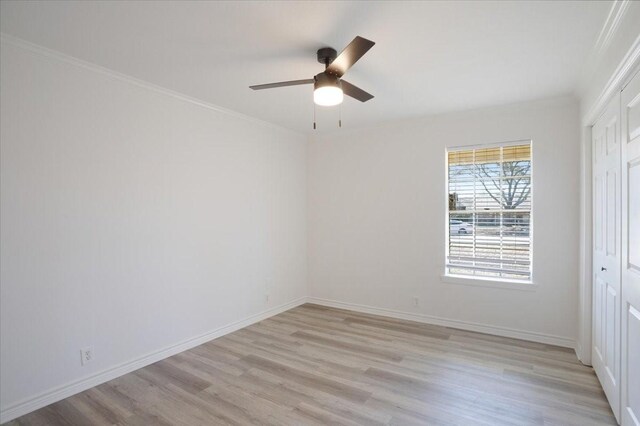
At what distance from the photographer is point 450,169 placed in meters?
4.33

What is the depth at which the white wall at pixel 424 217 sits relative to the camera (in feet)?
11.8

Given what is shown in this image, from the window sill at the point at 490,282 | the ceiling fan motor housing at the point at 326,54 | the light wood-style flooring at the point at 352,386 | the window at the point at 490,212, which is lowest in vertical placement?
the light wood-style flooring at the point at 352,386

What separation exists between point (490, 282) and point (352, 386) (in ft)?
7.15

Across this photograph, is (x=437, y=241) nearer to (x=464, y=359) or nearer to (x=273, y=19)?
(x=464, y=359)

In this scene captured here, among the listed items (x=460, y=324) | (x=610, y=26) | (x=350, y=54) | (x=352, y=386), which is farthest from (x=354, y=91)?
(x=460, y=324)

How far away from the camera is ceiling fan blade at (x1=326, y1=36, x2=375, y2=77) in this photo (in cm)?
194

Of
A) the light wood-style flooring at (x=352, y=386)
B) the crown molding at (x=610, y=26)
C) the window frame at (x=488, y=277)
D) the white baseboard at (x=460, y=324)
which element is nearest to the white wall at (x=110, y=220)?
the light wood-style flooring at (x=352, y=386)

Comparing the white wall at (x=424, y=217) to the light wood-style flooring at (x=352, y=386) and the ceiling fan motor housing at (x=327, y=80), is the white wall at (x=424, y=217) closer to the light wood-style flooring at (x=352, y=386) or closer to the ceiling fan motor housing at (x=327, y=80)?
the light wood-style flooring at (x=352, y=386)

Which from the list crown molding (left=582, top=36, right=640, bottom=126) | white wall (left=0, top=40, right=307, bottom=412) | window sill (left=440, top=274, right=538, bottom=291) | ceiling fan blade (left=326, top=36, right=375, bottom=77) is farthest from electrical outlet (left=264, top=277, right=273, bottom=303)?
crown molding (left=582, top=36, right=640, bottom=126)

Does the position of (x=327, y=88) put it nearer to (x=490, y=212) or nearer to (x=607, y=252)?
(x=607, y=252)

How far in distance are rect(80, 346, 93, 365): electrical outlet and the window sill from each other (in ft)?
12.3

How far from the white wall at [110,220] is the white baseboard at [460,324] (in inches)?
56.2

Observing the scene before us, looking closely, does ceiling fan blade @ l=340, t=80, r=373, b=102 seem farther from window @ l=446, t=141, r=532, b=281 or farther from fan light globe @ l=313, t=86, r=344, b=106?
window @ l=446, t=141, r=532, b=281

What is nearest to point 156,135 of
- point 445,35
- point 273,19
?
point 273,19
